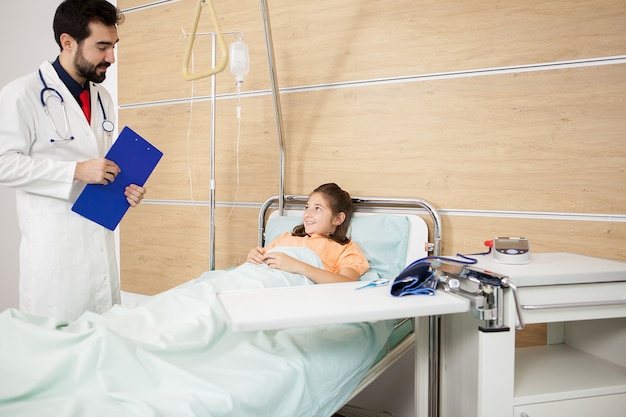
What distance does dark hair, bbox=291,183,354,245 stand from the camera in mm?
1970

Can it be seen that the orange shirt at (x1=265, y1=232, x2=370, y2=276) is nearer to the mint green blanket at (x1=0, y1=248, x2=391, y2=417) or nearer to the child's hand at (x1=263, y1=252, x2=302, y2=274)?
the child's hand at (x1=263, y1=252, x2=302, y2=274)

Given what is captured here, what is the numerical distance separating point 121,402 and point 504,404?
2.74 feet

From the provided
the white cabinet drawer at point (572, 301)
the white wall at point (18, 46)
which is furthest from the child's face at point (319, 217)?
the white wall at point (18, 46)

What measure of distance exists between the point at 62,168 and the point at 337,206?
0.99 metres

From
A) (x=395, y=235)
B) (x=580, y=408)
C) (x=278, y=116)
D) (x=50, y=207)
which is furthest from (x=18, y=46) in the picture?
(x=580, y=408)

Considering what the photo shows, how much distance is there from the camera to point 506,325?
1.15 meters

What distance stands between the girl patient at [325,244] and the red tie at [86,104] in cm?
83

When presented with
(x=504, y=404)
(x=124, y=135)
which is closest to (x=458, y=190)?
(x=504, y=404)

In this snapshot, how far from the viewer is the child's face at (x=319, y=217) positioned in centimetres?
193

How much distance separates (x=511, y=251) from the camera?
133 centimetres

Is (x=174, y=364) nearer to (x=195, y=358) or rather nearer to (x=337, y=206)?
(x=195, y=358)

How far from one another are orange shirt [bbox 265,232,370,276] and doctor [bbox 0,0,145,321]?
0.64 meters

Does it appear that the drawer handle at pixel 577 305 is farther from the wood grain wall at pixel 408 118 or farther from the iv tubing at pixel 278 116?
the iv tubing at pixel 278 116

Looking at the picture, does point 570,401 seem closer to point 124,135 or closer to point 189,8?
point 124,135
